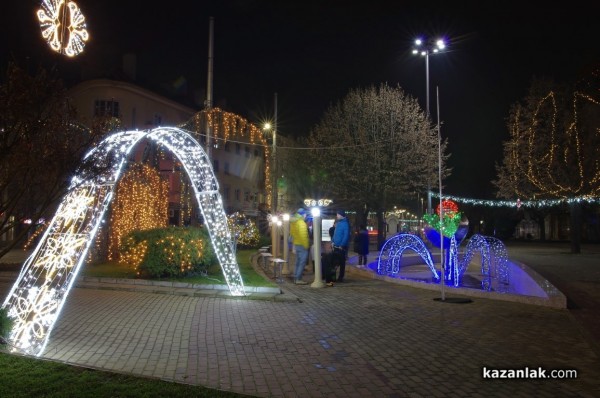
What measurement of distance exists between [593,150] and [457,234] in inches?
646

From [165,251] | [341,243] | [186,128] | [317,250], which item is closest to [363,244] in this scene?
[341,243]

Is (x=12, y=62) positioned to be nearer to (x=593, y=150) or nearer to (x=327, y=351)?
(x=327, y=351)

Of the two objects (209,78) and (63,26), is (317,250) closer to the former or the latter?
(63,26)

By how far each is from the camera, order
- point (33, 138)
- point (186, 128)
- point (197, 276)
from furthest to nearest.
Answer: point (186, 128) < point (197, 276) < point (33, 138)

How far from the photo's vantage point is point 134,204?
19047 millimetres

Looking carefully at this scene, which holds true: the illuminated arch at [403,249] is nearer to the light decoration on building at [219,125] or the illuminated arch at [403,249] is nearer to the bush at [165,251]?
the bush at [165,251]

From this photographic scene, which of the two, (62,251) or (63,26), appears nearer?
(62,251)

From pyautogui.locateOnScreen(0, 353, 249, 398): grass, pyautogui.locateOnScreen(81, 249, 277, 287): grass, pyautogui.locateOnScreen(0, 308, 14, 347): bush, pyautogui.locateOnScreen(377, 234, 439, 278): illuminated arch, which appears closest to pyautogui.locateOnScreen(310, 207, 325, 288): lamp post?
pyautogui.locateOnScreen(81, 249, 277, 287): grass

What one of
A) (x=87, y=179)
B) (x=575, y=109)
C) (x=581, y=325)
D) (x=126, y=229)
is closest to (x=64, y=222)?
(x=87, y=179)

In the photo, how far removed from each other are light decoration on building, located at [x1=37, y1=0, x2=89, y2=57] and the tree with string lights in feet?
84.6

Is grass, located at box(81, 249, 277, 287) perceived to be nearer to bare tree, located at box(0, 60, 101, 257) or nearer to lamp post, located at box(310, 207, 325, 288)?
lamp post, located at box(310, 207, 325, 288)

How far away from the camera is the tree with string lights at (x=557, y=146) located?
27.7 meters

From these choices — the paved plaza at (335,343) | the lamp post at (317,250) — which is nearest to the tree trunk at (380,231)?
the lamp post at (317,250)

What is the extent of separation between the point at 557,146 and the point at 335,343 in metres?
25.7
